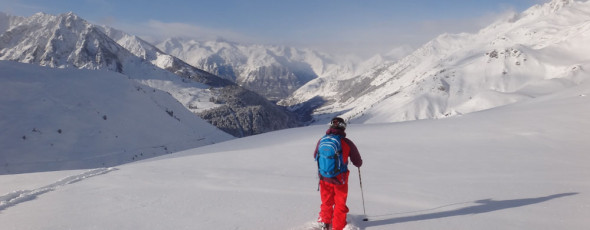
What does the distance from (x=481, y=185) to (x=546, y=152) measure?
5826 mm

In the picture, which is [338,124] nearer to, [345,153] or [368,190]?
[345,153]

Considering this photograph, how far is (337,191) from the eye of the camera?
7391mm

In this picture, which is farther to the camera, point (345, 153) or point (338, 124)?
point (338, 124)

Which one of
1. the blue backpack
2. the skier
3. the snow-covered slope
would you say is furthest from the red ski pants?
the snow-covered slope

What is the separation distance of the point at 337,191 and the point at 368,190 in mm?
2662

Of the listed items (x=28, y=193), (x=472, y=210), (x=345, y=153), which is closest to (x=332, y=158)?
(x=345, y=153)

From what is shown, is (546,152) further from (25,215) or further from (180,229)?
(25,215)

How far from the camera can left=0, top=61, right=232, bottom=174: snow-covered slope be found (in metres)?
30.8

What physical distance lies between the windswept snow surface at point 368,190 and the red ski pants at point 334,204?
0.43 metres

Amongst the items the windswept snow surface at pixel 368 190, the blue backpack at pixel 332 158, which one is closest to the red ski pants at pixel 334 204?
the blue backpack at pixel 332 158

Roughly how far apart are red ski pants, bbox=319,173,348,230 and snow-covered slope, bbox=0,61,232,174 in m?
29.8

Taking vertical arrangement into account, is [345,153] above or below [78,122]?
below

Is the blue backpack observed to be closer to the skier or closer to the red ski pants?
the skier

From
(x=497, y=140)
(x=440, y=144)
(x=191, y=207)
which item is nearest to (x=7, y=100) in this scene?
(x=191, y=207)
